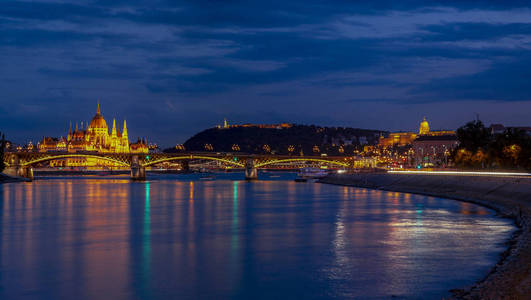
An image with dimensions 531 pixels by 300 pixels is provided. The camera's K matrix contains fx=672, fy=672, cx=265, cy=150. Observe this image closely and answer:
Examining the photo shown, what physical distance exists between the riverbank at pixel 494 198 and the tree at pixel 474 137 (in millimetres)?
10837

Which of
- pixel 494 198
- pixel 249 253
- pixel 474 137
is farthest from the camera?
pixel 474 137

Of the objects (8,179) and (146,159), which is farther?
(146,159)

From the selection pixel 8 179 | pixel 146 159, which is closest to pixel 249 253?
pixel 8 179

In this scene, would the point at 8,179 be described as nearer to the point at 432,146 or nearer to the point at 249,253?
the point at 249,253

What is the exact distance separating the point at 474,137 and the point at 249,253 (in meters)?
69.4

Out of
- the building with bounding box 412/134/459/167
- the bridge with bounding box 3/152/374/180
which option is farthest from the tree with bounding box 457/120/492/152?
the building with bounding box 412/134/459/167

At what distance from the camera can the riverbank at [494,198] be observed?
1870 centimetres

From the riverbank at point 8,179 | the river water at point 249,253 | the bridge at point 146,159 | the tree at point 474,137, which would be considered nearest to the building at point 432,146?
the bridge at point 146,159

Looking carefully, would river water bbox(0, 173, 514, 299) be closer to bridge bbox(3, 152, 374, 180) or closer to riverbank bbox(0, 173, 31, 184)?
riverbank bbox(0, 173, 31, 184)

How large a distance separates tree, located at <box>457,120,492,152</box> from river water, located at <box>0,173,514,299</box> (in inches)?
1673

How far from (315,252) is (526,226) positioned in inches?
454

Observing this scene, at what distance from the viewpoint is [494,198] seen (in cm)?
5184

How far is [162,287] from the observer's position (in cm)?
2197

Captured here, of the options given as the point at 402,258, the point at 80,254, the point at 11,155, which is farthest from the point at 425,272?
the point at 11,155
